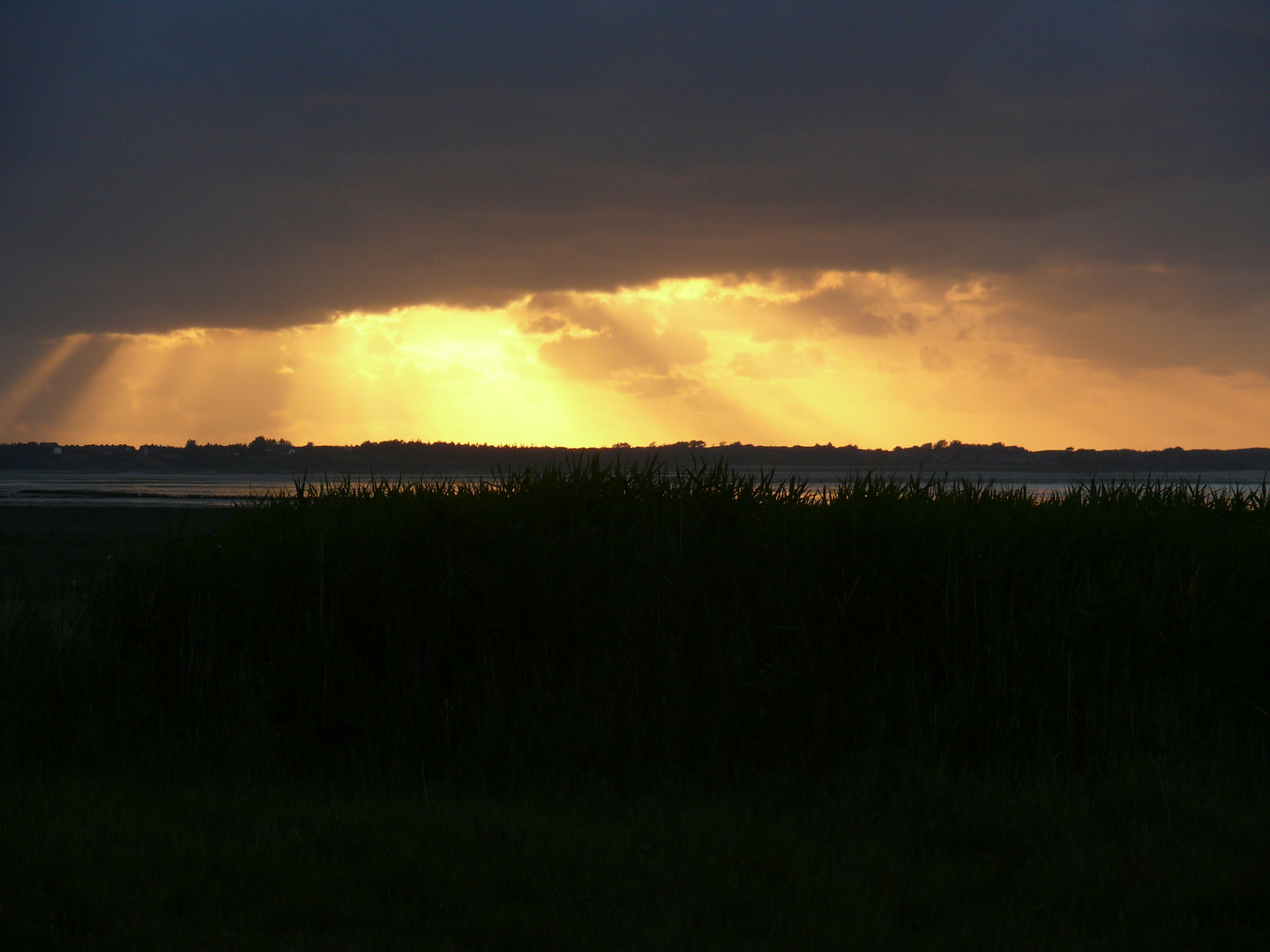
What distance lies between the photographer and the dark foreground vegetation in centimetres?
608

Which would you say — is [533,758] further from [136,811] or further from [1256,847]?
[1256,847]

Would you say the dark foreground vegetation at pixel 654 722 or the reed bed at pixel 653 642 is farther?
the reed bed at pixel 653 642

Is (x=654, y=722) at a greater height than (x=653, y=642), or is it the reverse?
(x=653, y=642)

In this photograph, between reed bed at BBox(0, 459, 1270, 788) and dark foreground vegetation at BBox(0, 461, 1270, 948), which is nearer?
dark foreground vegetation at BBox(0, 461, 1270, 948)

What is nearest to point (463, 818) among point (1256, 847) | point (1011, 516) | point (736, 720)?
point (736, 720)

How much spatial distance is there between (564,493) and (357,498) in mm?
2603

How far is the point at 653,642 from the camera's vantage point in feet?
33.0

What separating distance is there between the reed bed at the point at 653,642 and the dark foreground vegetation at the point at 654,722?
0.13ft

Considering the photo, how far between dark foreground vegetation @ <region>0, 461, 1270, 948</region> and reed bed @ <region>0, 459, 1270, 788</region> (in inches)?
1.6

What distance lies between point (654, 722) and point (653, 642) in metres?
0.98

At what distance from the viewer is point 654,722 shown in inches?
366

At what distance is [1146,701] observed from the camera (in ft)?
30.4

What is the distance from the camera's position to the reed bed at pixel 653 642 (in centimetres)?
907

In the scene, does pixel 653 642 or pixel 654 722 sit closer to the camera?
pixel 654 722
